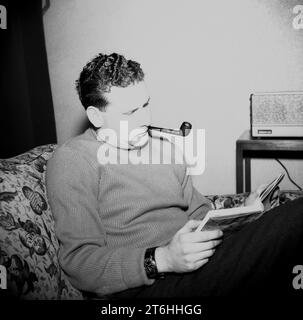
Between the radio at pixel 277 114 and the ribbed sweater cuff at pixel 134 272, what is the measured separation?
0.94 meters

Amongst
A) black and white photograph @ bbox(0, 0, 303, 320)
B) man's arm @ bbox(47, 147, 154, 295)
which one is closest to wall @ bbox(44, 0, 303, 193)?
black and white photograph @ bbox(0, 0, 303, 320)

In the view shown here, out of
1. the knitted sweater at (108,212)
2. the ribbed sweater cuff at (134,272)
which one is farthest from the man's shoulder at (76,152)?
the ribbed sweater cuff at (134,272)

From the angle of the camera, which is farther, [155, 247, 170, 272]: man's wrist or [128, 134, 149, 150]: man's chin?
[128, 134, 149, 150]: man's chin

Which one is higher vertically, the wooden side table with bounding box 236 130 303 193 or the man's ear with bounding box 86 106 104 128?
the man's ear with bounding box 86 106 104 128

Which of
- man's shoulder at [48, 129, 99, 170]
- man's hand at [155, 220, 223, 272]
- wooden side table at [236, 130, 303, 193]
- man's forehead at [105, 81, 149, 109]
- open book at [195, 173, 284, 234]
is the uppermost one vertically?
man's forehead at [105, 81, 149, 109]

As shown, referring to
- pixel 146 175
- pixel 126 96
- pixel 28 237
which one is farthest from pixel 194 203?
Answer: pixel 28 237

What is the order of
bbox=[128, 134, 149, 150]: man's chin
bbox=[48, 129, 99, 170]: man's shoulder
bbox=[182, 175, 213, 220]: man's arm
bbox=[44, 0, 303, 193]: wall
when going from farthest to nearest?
1. bbox=[44, 0, 303, 193]: wall
2. bbox=[182, 175, 213, 220]: man's arm
3. bbox=[128, 134, 149, 150]: man's chin
4. bbox=[48, 129, 99, 170]: man's shoulder

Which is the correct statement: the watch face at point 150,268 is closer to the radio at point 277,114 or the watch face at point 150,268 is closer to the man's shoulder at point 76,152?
the man's shoulder at point 76,152

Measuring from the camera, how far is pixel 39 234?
809mm

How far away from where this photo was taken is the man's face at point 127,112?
0.92m

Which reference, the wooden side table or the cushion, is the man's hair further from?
the wooden side table

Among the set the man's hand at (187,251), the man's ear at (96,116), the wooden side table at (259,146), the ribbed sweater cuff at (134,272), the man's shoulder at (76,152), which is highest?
the man's ear at (96,116)

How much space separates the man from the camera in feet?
2.43
